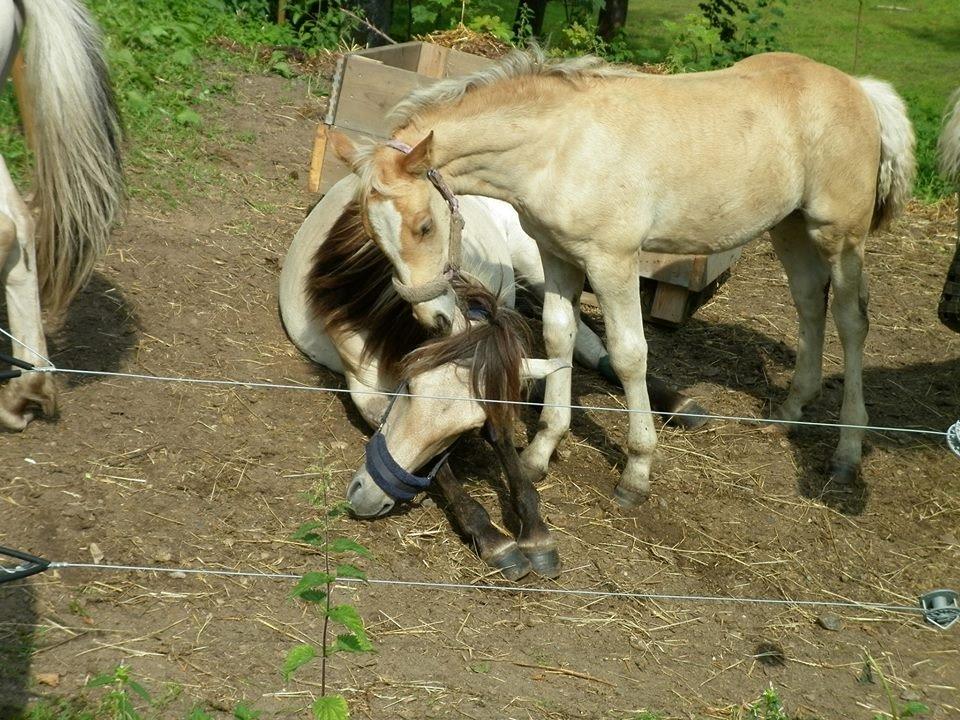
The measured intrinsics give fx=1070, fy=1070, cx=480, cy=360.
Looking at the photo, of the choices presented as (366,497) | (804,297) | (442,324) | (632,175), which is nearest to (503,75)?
(632,175)

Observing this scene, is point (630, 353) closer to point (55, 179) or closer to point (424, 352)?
point (424, 352)

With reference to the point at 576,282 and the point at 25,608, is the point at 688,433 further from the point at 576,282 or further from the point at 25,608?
the point at 25,608

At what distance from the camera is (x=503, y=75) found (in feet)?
13.8

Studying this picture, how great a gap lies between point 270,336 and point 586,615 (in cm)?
234

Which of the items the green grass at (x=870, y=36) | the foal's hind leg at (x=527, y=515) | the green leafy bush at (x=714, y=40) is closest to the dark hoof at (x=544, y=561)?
the foal's hind leg at (x=527, y=515)

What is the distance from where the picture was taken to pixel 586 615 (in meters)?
3.90

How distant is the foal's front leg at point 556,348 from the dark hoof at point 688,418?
32.7 inches

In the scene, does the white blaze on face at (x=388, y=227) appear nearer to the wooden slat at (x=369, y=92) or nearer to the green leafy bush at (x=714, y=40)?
the wooden slat at (x=369, y=92)

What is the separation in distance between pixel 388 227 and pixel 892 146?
237cm

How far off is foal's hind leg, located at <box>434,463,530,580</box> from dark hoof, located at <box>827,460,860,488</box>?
165 centimetres

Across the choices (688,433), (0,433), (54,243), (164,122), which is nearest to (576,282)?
(688,433)

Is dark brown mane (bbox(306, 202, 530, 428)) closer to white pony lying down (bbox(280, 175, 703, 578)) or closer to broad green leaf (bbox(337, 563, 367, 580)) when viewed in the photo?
white pony lying down (bbox(280, 175, 703, 578))

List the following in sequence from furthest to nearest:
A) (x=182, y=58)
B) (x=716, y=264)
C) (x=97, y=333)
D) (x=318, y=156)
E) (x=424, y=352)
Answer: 1. (x=182, y=58)
2. (x=318, y=156)
3. (x=716, y=264)
4. (x=97, y=333)
5. (x=424, y=352)

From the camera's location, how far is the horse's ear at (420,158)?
373 centimetres
